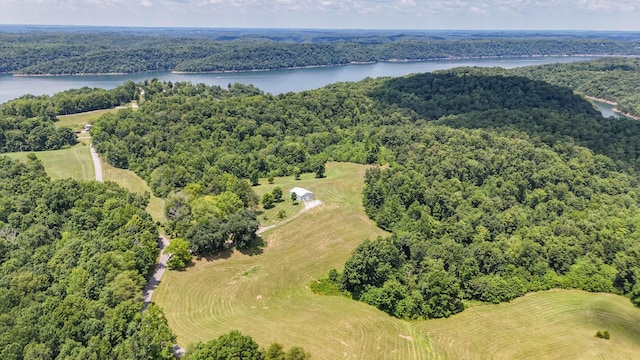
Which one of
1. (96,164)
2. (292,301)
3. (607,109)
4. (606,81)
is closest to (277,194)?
(292,301)

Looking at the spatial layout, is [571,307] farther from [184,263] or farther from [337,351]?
[184,263]

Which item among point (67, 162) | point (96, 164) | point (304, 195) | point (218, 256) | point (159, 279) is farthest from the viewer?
point (96, 164)

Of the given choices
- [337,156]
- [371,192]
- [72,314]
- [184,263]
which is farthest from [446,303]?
[337,156]

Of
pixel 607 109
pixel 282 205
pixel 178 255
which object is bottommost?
pixel 178 255

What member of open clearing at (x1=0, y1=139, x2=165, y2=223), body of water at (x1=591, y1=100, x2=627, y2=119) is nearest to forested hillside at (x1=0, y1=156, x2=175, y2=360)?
open clearing at (x1=0, y1=139, x2=165, y2=223)

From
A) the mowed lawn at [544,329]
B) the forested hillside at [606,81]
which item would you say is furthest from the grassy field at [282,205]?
the forested hillside at [606,81]

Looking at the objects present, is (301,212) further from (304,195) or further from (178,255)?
(178,255)

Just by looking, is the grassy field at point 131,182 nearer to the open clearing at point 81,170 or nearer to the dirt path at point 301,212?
the open clearing at point 81,170
